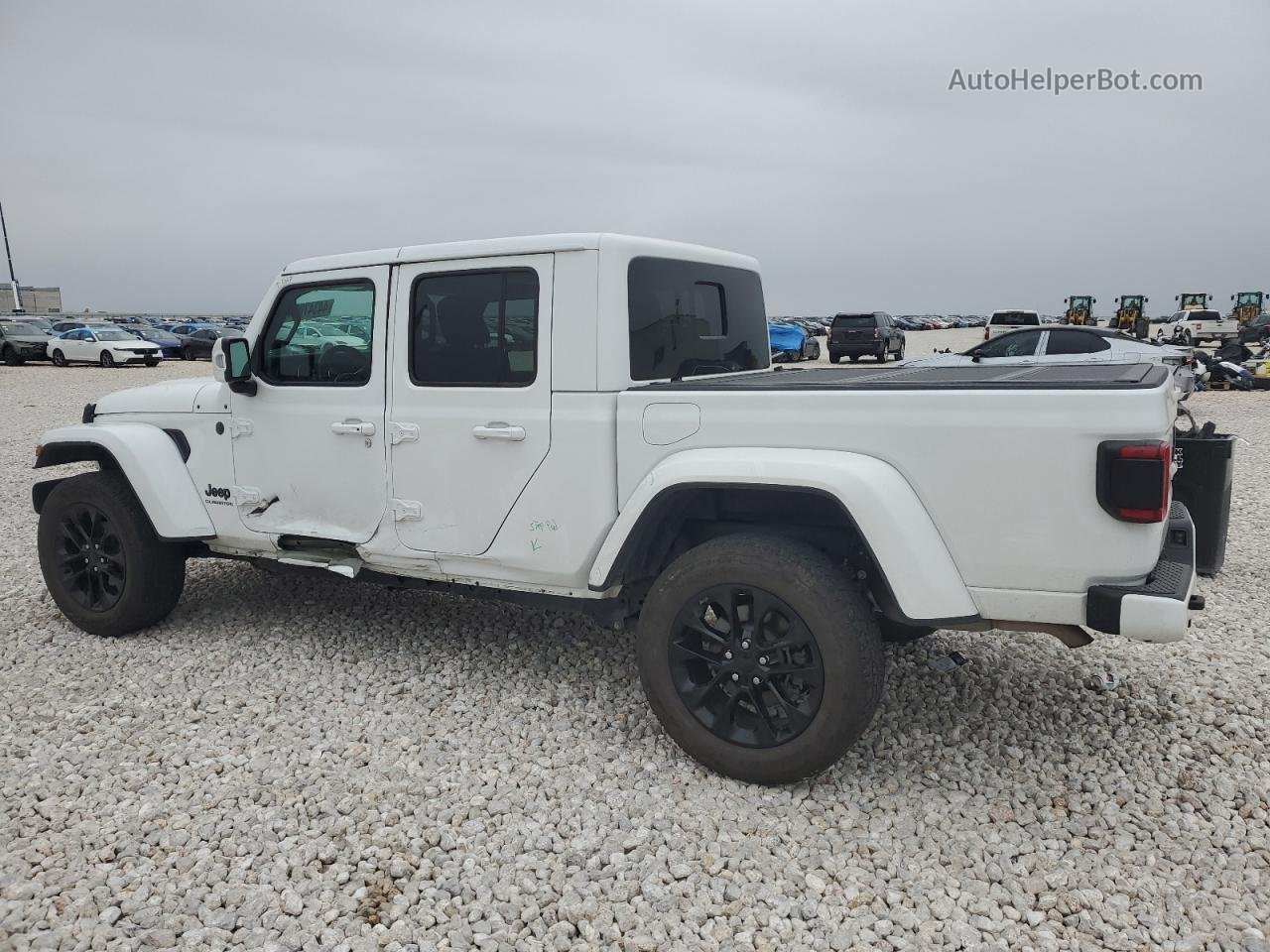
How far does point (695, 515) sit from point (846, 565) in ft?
2.02

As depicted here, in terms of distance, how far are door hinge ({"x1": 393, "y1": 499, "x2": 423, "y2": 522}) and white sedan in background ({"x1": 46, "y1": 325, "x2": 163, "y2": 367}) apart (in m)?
29.3

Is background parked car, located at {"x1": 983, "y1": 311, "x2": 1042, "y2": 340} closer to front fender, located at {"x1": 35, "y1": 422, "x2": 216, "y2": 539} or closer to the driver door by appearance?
the driver door

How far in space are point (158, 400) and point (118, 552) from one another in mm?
847

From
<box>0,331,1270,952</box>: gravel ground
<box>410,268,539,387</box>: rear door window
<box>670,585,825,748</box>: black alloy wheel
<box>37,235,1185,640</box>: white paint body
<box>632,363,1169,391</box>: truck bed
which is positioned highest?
<box>410,268,539,387</box>: rear door window

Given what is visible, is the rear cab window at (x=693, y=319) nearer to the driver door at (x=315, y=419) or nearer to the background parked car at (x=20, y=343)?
the driver door at (x=315, y=419)

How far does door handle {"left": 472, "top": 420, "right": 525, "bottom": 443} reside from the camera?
3576 mm

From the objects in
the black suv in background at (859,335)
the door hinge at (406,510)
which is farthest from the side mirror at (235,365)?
the black suv in background at (859,335)

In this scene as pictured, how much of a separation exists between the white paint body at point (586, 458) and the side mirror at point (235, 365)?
79 millimetres

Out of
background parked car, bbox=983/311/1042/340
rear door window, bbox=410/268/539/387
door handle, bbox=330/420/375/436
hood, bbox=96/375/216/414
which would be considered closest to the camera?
rear door window, bbox=410/268/539/387

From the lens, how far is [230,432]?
450 centimetres

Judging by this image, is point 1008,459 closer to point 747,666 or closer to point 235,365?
point 747,666

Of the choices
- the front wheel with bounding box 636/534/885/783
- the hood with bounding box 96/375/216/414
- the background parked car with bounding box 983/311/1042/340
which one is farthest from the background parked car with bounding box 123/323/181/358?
the front wheel with bounding box 636/534/885/783

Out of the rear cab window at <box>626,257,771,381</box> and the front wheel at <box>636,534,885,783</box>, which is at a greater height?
Result: the rear cab window at <box>626,257,771,381</box>

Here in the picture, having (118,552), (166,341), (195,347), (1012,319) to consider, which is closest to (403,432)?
(118,552)
